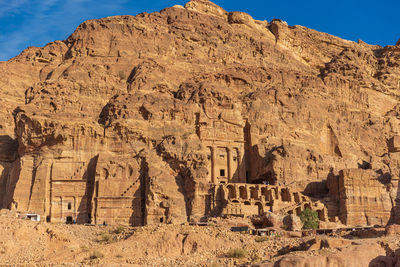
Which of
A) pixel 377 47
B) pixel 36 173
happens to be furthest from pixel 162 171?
pixel 377 47

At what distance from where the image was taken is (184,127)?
72500 mm

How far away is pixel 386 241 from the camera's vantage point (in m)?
34.2

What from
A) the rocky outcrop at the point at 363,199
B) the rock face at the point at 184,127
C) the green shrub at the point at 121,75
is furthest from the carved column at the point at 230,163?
the green shrub at the point at 121,75

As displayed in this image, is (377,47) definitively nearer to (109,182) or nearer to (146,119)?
(146,119)

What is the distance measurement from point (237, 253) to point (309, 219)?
20918 millimetres

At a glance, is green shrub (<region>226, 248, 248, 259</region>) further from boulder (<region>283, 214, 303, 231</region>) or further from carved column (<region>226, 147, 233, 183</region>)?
carved column (<region>226, 147, 233, 183</region>)

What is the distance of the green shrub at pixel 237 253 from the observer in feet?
125

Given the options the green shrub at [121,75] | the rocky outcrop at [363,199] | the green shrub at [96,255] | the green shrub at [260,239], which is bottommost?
the green shrub at [96,255]

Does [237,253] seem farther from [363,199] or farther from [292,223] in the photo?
[363,199]

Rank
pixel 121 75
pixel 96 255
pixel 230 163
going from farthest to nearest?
pixel 121 75, pixel 230 163, pixel 96 255

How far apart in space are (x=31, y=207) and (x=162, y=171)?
13569 millimetres

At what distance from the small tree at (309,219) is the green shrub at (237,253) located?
58.0 feet

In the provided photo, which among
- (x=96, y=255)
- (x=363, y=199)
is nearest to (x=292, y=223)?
(x=96, y=255)

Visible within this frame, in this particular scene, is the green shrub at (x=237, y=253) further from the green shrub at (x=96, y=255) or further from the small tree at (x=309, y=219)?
the small tree at (x=309, y=219)
